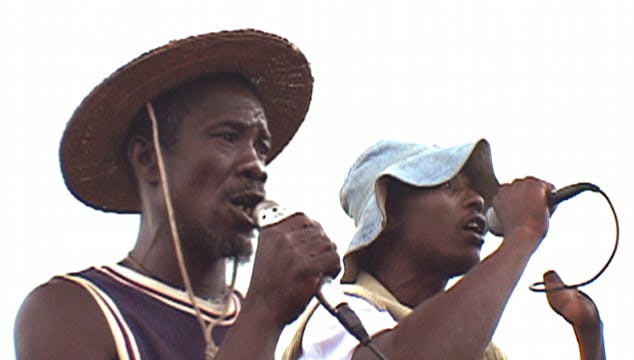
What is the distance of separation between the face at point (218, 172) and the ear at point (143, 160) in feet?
0.20

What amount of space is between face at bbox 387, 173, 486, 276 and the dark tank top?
3.37ft

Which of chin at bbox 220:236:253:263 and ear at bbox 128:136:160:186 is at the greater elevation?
ear at bbox 128:136:160:186

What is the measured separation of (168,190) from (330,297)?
66cm

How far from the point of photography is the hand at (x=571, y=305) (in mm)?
4066

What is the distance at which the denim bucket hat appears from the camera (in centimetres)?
411

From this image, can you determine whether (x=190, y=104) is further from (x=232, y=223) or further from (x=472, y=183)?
(x=472, y=183)

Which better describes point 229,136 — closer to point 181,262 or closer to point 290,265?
point 181,262

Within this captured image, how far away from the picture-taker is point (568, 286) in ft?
13.1

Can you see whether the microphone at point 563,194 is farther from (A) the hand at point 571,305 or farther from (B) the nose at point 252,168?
(B) the nose at point 252,168

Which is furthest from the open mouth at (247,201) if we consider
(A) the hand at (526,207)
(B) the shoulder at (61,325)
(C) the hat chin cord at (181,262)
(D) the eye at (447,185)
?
(D) the eye at (447,185)

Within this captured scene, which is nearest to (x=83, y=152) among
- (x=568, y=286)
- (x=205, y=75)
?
(x=205, y=75)

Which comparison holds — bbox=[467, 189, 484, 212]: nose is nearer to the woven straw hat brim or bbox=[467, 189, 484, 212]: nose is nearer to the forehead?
the woven straw hat brim

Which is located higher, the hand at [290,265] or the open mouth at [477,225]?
the hand at [290,265]

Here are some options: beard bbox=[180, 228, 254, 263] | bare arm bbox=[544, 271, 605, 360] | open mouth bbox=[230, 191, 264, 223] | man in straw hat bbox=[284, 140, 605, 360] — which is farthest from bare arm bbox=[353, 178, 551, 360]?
open mouth bbox=[230, 191, 264, 223]
